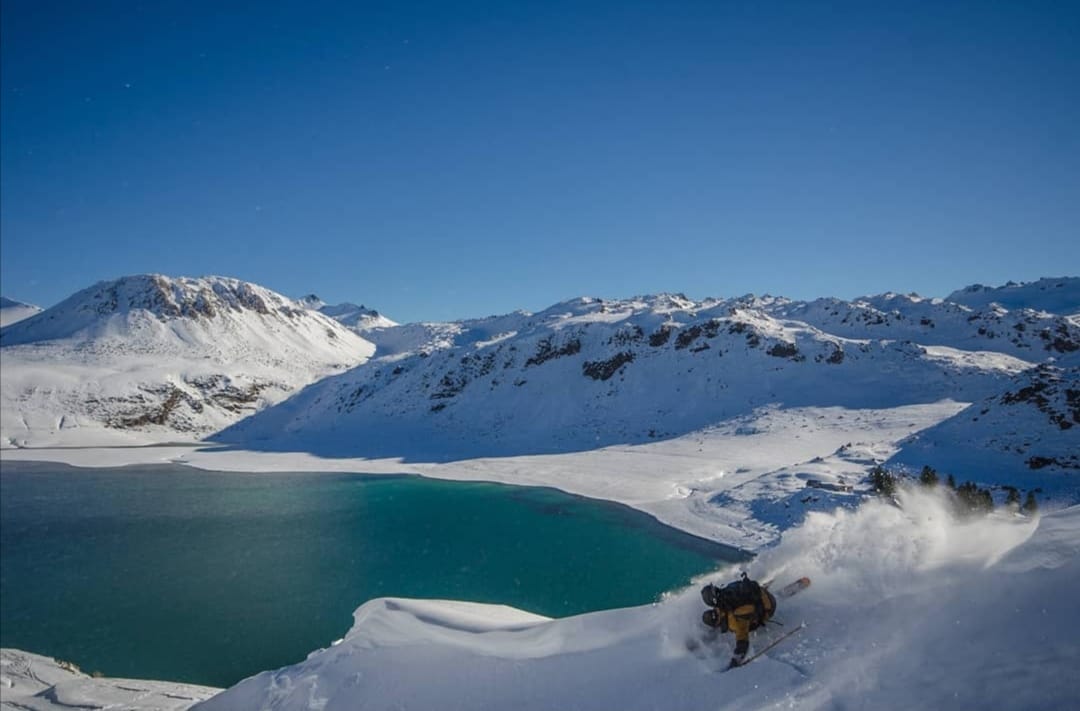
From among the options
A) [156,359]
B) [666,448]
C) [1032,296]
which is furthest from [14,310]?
[1032,296]

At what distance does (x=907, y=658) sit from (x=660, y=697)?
224cm

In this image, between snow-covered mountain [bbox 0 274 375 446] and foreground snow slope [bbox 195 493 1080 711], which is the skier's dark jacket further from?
snow-covered mountain [bbox 0 274 375 446]

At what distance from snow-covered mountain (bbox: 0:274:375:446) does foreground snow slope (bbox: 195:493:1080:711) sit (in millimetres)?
79901

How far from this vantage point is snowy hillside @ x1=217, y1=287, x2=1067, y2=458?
2013 inches

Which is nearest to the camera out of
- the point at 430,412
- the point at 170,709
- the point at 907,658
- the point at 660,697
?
the point at 907,658

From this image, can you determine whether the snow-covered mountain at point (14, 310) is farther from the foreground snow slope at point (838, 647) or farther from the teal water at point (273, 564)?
the foreground snow slope at point (838, 647)

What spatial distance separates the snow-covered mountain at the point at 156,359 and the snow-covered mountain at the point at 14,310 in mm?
81127

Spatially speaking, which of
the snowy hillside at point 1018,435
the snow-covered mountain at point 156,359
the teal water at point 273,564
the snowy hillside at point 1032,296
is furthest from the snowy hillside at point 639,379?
the snowy hillside at point 1032,296

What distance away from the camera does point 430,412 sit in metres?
65.8

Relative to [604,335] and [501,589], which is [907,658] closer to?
[501,589]

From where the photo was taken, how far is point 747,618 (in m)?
5.18

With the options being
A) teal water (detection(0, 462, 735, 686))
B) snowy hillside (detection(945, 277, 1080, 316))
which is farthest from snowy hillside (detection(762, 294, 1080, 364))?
teal water (detection(0, 462, 735, 686))

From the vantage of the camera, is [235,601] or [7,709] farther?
[235,601]

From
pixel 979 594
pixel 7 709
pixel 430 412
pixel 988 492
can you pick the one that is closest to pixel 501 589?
pixel 7 709
